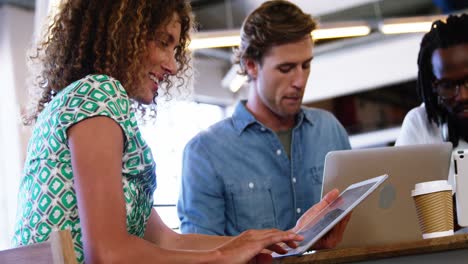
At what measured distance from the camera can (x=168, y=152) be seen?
8055 millimetres

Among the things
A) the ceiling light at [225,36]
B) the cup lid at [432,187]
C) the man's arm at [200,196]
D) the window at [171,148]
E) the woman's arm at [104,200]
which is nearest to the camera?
the woman's arm at [104,200]

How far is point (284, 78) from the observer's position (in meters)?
2.96

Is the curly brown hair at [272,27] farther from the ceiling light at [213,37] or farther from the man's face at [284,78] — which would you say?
the ceiling light at [213,37]

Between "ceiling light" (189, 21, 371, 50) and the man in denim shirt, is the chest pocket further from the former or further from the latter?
"ceiling light" (189, 21, 371, 50)

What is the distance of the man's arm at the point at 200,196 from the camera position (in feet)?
8.96

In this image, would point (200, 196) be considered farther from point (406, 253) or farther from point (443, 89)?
point (406, 253)

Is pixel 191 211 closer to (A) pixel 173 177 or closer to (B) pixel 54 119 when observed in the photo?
(B) pixel 54 119

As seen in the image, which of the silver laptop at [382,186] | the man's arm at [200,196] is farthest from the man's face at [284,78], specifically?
the silver laptop at [382,186]

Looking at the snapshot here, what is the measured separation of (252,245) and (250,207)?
1.07 m

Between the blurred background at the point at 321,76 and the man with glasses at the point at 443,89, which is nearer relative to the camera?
the man with glasses at the point at 443,89

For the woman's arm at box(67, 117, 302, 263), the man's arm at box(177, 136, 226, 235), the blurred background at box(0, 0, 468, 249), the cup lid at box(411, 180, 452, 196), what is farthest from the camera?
the blurred background at box(0, 0, 468, 249)

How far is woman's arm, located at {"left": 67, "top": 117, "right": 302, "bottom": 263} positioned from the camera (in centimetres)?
152

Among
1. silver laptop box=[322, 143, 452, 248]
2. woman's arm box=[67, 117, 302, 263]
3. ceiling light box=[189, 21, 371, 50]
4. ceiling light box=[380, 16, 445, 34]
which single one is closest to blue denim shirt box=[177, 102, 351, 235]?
silver laptop box=[322, 143, 452, 248]

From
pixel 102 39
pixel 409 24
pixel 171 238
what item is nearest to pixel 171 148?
pixel 409 24
